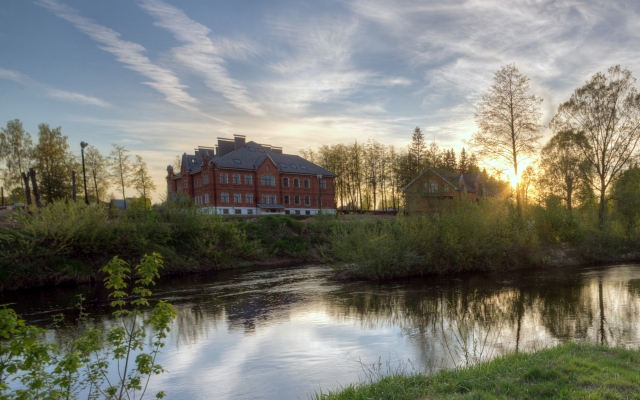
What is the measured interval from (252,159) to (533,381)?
180 ft

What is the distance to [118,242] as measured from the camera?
26109 mm

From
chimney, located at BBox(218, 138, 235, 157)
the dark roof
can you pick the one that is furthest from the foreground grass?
chimney, located at BBox(218, 138, 235, 157)

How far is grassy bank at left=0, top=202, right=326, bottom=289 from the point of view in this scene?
899 inches

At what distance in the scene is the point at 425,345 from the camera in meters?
10.4

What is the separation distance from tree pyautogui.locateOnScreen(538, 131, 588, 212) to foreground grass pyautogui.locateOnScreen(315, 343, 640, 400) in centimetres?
3248

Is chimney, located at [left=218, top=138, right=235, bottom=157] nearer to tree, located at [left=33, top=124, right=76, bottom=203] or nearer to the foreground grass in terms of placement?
tree, located at [left=33, top=124, right=76, bottom=203]

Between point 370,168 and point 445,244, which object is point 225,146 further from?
point 445,244

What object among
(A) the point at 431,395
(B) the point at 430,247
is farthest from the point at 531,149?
(A) the point at 431,395

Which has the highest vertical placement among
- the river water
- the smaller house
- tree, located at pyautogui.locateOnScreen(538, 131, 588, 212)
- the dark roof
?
the dark roof

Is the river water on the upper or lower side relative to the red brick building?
lower

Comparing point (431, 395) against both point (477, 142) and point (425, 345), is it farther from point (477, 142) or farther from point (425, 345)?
point (477, 142)

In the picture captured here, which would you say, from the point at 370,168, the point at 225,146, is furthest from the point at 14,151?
the point at 370,168

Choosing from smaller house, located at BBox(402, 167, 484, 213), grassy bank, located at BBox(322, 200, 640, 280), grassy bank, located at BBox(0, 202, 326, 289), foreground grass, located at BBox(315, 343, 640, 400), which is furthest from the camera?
smaller house, located at BBox(402, 167, 484, 213)

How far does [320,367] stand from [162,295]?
1240 cm
